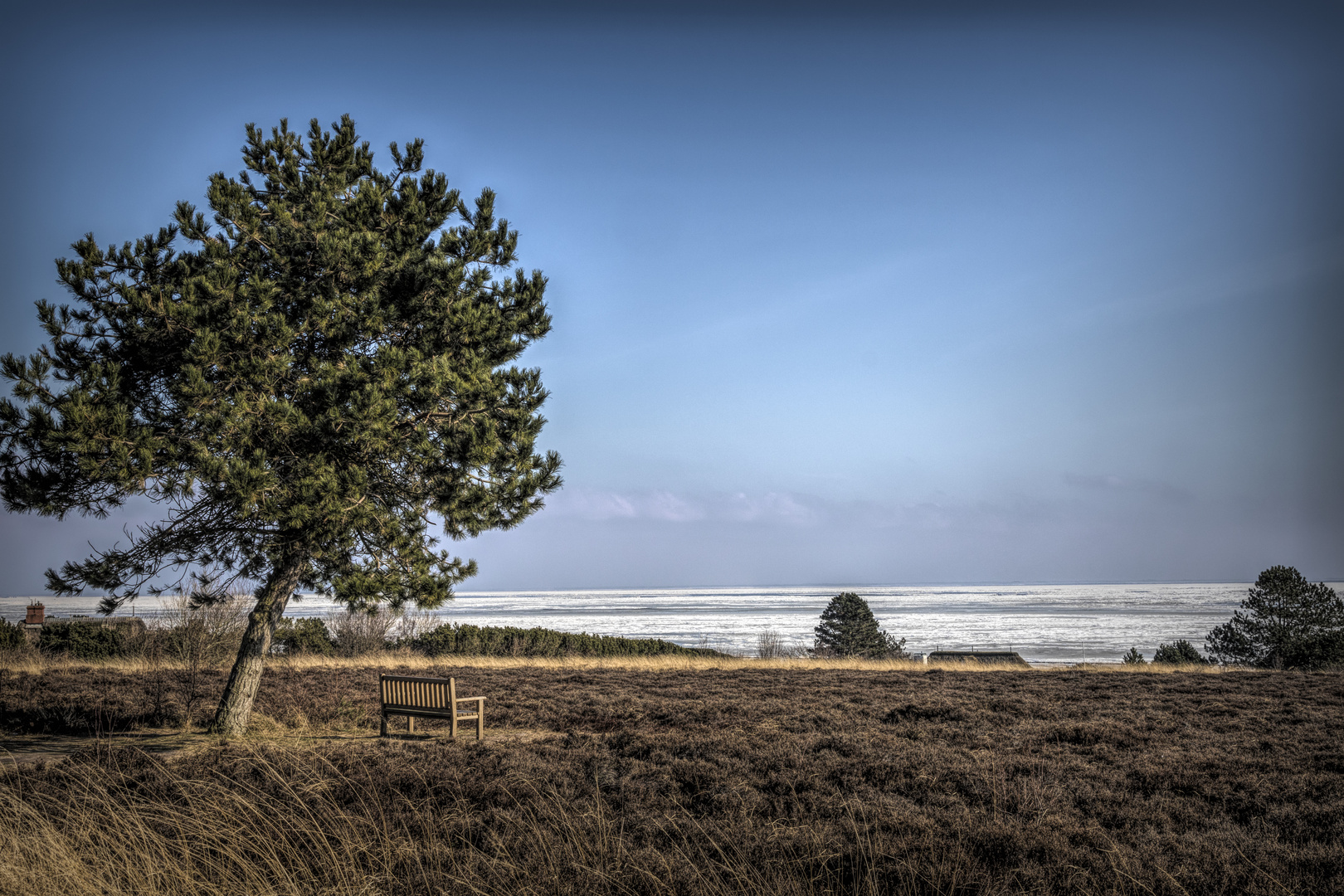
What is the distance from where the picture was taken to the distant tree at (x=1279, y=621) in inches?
1280

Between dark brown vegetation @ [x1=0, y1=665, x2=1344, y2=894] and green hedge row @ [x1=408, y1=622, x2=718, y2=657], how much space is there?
17.6m

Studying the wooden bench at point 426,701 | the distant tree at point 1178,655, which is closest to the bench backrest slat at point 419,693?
the wooden bench at point 426,701

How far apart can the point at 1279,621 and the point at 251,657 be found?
→ 4044 centimetres

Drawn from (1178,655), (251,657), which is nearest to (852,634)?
(1178,655)

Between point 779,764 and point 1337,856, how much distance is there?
14.7 feet

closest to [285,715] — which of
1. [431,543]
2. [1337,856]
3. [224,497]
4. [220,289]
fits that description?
[431,543]

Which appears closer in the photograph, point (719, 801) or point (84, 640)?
point (719, 801)

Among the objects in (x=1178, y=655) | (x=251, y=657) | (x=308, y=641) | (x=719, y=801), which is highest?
(x=251, y=657)

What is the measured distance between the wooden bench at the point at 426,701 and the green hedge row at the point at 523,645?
19.5 m

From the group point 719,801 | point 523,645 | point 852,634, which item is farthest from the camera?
point 852,634

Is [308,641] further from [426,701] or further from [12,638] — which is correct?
[426,701]

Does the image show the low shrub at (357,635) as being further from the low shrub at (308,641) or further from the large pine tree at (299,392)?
the large pine tree at (299,392)

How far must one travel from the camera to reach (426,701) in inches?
412

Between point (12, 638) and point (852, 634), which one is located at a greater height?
point (12, 638)
